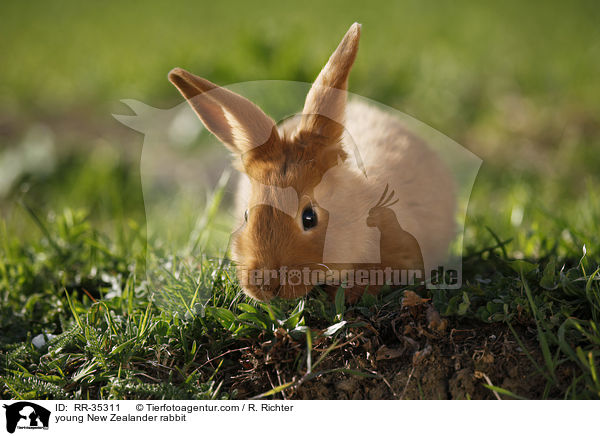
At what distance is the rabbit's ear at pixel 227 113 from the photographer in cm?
236

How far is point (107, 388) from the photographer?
7.20ft

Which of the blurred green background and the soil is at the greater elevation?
the blurred green background

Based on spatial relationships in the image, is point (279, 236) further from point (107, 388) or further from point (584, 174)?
point (584, 174)

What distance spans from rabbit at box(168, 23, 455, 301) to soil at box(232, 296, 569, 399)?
245mm

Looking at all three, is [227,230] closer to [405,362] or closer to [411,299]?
[411,299]

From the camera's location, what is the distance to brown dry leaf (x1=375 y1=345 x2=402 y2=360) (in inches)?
87.2

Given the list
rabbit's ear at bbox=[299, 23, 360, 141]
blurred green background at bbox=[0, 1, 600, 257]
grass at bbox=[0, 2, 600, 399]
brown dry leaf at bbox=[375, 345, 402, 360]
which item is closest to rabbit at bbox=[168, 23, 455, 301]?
rabbit's ear at bbox=[299, 23, 360, 141]
